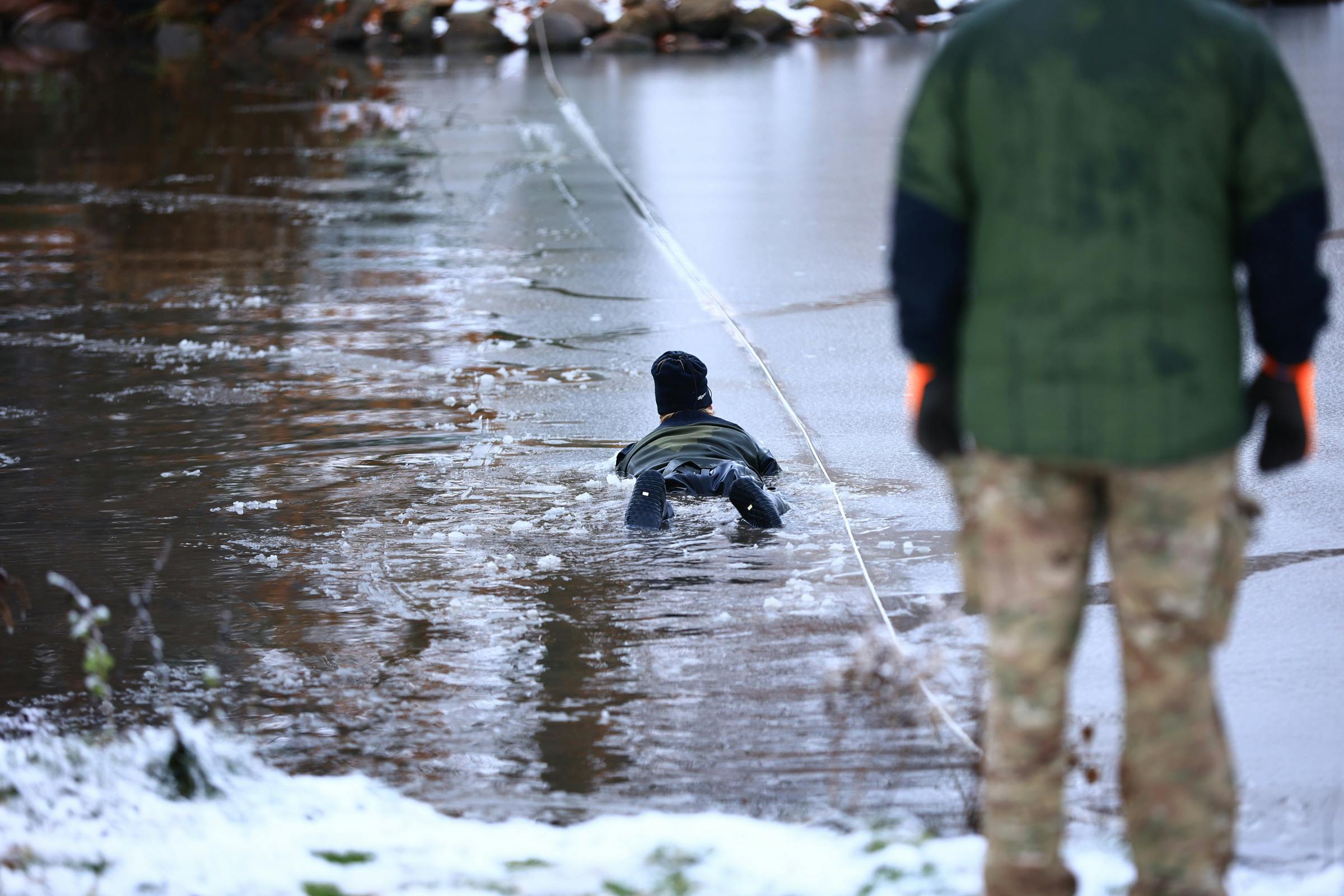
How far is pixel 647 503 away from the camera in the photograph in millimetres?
5117

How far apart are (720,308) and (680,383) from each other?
9.43 ft

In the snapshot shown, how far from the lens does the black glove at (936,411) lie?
2.52 m

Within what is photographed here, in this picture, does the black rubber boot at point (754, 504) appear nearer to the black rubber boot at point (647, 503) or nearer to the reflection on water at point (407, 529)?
the reflection on water at point (407, 529)

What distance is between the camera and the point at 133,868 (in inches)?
119

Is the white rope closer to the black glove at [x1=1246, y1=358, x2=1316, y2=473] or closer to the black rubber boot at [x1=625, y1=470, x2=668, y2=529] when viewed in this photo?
the black rubber boot at [x1=625, y1=470, x2=668, y2=529]

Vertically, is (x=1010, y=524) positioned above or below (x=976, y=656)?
above

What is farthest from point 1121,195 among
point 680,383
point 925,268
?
point 680,383

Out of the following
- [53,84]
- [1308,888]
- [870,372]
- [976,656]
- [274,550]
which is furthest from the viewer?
[53,84]

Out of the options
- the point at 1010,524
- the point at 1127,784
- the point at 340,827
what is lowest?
the point at 340,827

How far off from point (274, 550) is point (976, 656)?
225 centimetres

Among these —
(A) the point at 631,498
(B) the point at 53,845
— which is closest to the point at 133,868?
(B) the point at 53,845

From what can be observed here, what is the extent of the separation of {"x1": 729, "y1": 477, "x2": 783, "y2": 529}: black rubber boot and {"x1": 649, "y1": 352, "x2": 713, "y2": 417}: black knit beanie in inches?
26.9

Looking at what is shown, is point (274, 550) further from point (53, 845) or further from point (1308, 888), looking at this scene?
point (1308, 888)

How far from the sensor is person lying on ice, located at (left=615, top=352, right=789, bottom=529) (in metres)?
5.10
